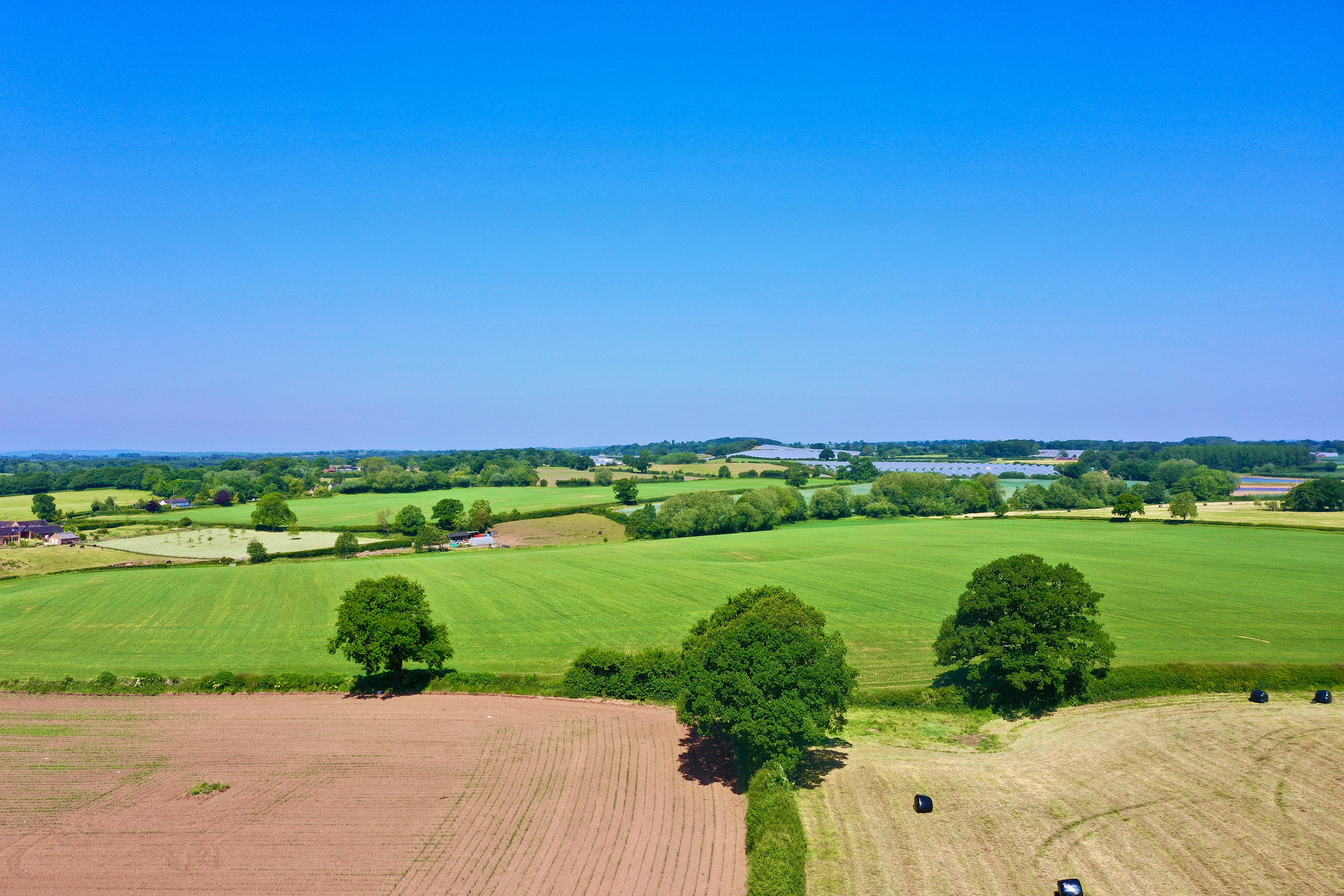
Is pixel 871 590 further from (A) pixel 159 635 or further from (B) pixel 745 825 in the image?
(A) pixel 159 635

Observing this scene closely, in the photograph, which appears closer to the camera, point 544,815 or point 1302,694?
point 544,815

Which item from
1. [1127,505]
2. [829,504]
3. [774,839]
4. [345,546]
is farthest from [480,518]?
[1127,505]

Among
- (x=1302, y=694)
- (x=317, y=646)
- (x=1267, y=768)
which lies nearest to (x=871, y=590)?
(x=1302, y=694)

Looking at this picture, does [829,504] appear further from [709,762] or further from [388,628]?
[709,762]

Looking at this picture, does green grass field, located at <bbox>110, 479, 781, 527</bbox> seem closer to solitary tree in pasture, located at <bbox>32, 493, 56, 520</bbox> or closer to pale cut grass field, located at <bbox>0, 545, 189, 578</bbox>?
solitary tree in pasture, located at <bbox>32, 493, 56, 520</bbox>

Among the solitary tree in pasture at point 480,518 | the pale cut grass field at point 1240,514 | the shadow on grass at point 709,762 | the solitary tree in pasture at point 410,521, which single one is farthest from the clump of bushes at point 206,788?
the pale cut grass field at point 1240,514

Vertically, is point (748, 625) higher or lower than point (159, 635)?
higher
